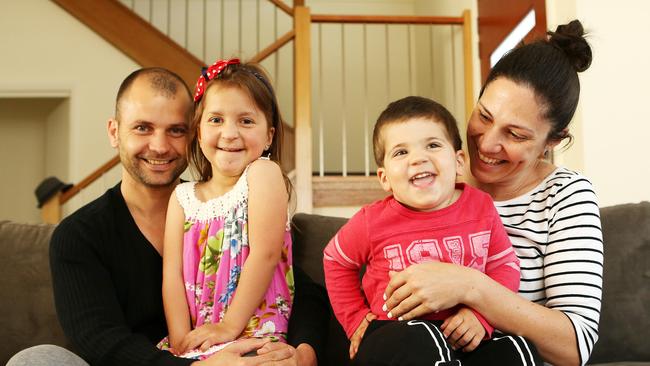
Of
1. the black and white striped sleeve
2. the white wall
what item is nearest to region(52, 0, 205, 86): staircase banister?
the white wall

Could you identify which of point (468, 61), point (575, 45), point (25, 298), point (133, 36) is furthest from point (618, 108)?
point (133, 36)

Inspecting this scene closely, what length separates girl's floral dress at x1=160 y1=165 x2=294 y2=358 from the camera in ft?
4.71

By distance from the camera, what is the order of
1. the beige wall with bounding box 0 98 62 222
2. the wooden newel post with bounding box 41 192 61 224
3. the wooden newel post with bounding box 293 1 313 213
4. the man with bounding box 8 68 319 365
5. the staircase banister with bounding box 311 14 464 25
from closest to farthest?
1. the man with bounding box 8 68 319 365
2. the wooden newel post with bounding box 293 1 313 213
3. the staircase banister with bounding box 311 14 464 25
4. the wooden newel post with bounding box 41 192 61 224
5. the beige wall with bounding box 0 98 62 222

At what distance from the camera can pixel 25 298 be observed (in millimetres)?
1707

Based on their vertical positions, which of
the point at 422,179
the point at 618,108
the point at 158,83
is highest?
the point at 618,108

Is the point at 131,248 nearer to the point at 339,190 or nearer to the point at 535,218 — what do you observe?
the point at 535,218

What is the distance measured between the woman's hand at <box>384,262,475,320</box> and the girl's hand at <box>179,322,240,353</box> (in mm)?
399

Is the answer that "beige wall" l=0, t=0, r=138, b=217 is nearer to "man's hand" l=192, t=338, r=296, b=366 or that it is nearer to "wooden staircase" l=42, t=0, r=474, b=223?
"wooden staircase" l=42, t=0, r=474, b=223

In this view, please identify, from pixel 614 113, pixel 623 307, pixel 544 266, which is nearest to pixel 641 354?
pixel 623 307

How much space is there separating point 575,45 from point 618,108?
169cm

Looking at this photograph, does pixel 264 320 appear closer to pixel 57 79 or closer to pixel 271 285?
pixel 271 285

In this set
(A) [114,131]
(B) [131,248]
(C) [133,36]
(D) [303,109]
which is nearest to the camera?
(B) [131,248]

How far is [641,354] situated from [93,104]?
17.3 feet

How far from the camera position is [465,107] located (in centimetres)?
483
